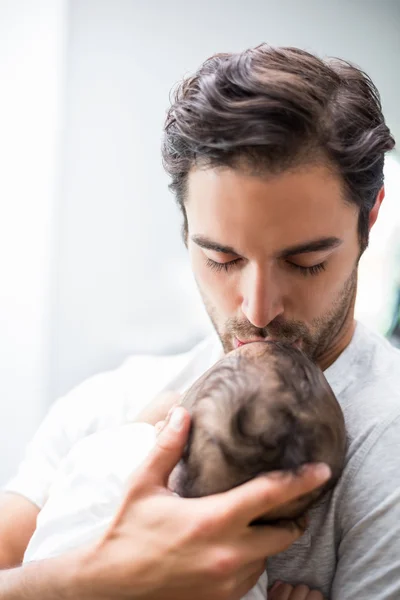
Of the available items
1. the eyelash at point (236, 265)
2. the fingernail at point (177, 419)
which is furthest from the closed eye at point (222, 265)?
the fingernail at point (177, 419)

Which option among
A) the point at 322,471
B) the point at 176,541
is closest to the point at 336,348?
the point at 322,471

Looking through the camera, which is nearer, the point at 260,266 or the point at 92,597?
the point at 92,597

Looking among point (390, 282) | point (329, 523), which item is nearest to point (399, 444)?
point (329, 523)

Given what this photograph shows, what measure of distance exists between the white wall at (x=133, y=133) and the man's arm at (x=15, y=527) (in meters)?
0.87

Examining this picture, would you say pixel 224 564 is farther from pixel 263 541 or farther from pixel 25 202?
pixel 25 202

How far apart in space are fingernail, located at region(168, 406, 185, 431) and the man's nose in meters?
0.25

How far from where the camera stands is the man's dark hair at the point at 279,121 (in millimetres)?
1026

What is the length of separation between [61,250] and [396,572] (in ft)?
5.21

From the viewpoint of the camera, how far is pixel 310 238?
1.04 meters

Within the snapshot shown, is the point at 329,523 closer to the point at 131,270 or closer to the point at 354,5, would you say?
the point at 131,270

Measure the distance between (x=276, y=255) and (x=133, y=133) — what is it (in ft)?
4.21

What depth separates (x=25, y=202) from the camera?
2109 millimetres

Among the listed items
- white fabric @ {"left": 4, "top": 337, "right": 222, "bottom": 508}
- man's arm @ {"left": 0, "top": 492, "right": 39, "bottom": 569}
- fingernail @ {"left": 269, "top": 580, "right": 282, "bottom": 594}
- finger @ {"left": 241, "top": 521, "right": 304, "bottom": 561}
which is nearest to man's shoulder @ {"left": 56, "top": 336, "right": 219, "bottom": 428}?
white fabric @ {"left": 4, "top": 337, "right": 222, "bottom": 508}

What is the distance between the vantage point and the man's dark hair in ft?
3.37
